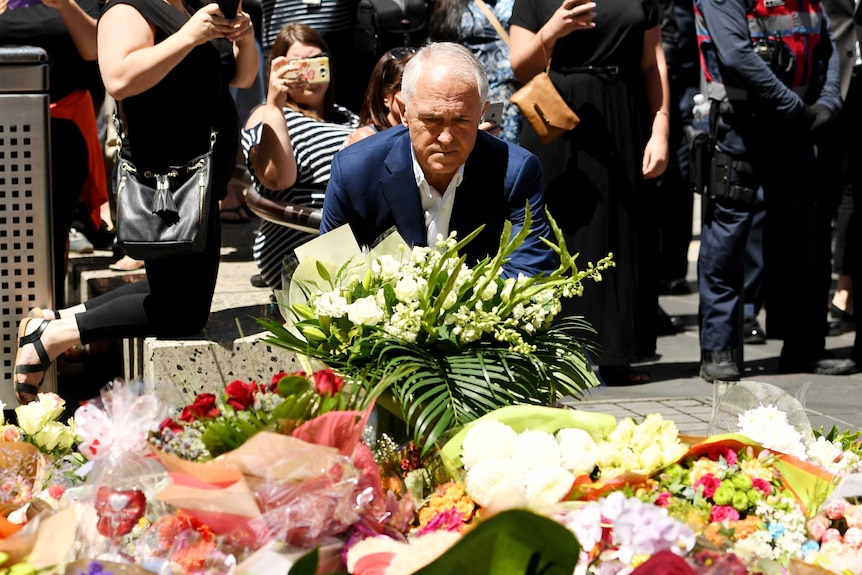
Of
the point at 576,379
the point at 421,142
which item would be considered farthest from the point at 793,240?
the point at 576,379

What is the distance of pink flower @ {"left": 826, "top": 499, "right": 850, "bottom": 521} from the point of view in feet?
7.29

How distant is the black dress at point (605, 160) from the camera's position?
18.3ft

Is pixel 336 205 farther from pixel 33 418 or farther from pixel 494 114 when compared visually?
pixel 494 114

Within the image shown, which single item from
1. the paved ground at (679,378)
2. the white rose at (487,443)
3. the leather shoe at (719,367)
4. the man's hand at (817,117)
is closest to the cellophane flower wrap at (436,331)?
the white rose at (487,443)

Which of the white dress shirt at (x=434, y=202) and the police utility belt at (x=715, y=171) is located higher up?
the white dress shirt at (x=434, y=202)

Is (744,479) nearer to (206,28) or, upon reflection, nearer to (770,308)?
(206,28)

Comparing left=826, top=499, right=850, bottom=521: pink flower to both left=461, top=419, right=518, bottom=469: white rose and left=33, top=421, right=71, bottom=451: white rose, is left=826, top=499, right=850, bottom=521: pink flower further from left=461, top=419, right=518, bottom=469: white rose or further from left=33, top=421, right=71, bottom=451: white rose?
left=33, top=421, right=71, bottom=451: white rose

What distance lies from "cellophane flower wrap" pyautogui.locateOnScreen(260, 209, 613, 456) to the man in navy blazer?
0.65m

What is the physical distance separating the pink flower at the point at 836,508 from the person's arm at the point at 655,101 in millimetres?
3581

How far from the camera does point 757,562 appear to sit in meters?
1.97

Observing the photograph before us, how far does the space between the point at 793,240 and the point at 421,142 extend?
130 inches

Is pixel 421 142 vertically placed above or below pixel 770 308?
above

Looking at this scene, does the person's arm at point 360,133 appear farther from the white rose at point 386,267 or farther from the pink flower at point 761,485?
the pink flower at point 761,485

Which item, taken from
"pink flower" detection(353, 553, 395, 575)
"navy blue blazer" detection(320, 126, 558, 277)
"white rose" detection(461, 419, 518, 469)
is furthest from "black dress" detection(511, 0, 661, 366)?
"pink flower" detection(353, 553, 395, 575)
